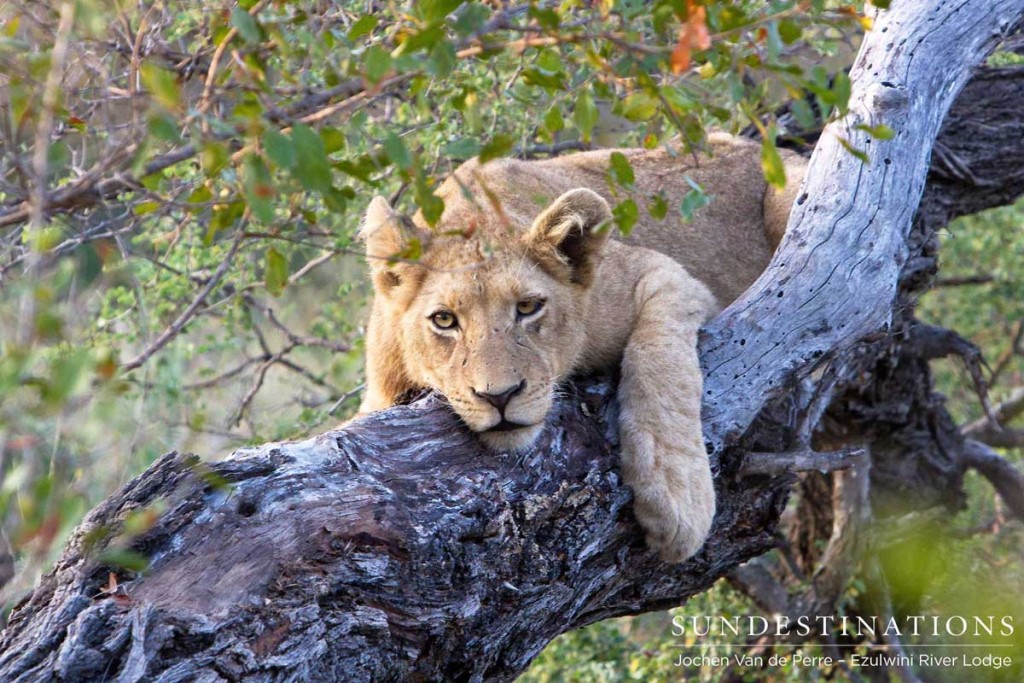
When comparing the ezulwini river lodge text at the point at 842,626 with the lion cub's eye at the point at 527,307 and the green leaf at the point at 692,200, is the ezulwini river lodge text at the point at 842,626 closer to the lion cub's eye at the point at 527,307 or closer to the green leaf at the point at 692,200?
the lion cub's eye at the point at 527,307

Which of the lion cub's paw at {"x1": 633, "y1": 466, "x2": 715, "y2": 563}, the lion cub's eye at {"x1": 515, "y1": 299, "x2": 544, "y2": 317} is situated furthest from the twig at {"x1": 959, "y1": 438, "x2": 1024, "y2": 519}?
the lion cub's eye at {"x1": 515, "y1": 299, "x2": 544, "y2": 317}

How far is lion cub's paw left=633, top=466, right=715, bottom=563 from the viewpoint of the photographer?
14.5 feet

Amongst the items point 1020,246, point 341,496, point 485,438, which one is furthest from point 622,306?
point 1020,246

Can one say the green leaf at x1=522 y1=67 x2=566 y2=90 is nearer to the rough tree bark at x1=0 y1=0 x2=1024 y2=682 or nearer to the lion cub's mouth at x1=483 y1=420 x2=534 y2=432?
the rough tree bark at x1=0 y1=0 x2=1024 y2=682

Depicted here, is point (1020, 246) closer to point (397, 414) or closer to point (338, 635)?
point (397, 414)

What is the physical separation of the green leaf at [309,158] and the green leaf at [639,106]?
4.07 feet

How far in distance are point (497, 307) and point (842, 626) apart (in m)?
4.20

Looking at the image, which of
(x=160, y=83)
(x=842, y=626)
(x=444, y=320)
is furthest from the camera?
(x=842, y=626)

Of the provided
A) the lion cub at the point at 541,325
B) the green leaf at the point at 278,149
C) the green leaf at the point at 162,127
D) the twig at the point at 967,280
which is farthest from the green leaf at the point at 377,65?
the twig at the point at 967,280

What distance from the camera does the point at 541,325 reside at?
15.5ft

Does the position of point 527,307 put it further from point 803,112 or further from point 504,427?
point 803,112

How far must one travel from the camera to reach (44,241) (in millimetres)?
2350

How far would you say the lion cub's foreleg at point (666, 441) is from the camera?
445 centimetres

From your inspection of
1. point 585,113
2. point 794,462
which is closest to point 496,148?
point 585,113
